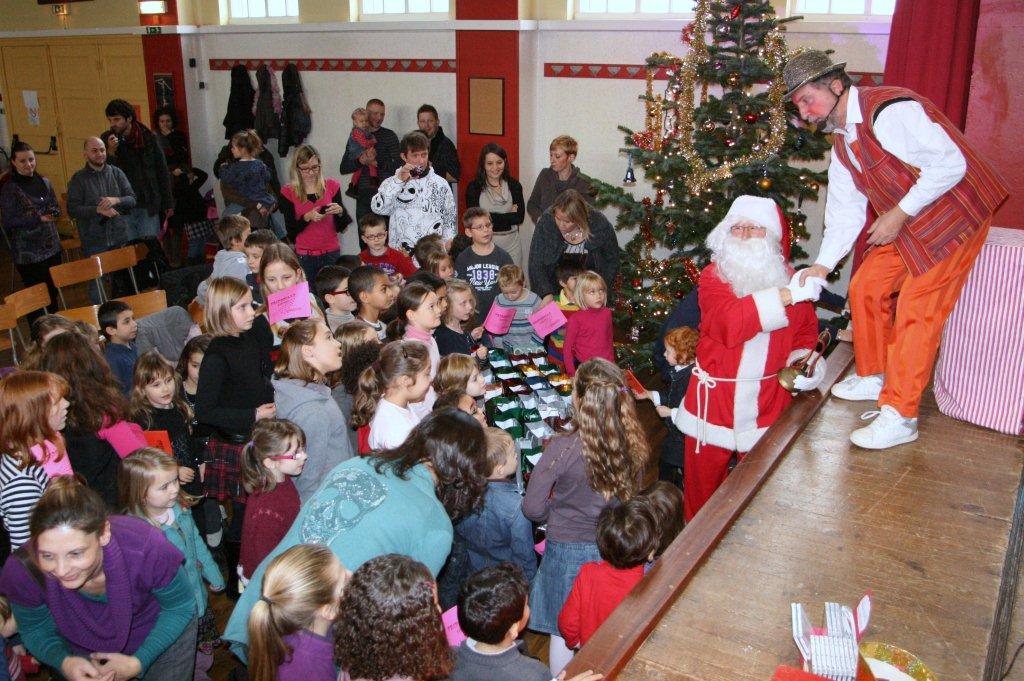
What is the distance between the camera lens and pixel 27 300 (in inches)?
241

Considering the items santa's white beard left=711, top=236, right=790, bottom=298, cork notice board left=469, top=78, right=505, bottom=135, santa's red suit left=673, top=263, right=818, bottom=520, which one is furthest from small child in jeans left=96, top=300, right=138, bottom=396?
cork notice board left=469, top=78, right=505, bottom=135

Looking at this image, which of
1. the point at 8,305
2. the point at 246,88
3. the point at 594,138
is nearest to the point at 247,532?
the point at 8,305

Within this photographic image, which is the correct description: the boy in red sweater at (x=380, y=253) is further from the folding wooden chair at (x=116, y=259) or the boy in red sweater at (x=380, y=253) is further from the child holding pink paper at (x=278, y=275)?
the folding wooden chair at (x=116, y=259)

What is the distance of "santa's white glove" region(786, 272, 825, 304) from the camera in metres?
3.40

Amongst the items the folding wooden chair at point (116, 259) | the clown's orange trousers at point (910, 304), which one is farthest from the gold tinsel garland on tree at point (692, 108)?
the folding wooden chair at point (116, 259)

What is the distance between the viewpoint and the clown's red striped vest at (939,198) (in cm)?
308

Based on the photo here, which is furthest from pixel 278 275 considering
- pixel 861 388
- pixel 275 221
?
pixel 275 221

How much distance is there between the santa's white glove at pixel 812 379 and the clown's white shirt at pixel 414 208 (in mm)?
3500

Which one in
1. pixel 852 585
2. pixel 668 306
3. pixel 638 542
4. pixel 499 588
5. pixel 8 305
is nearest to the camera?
pixel 499 588

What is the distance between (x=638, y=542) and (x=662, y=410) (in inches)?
61.7

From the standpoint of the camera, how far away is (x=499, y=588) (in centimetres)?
244

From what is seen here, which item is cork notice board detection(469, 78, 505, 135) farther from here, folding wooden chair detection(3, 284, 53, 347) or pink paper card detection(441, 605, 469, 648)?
pink paper card detection(441, 605, 469, 648)

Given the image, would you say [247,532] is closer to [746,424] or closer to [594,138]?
[746,424]

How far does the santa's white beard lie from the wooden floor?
0.68 meters
